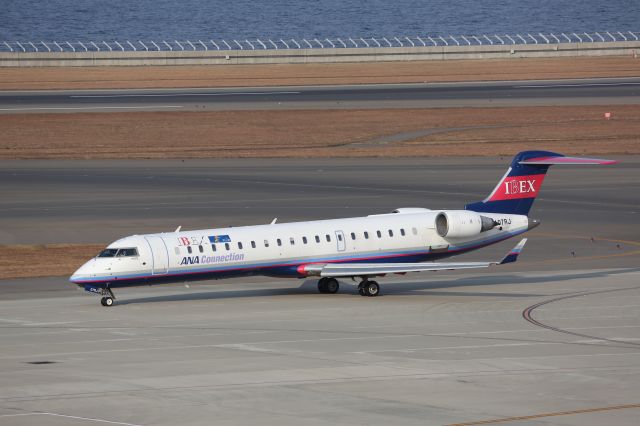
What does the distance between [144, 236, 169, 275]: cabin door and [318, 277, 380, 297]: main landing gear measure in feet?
21.9

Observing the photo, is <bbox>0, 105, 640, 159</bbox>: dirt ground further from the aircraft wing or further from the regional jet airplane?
the aircraft wing

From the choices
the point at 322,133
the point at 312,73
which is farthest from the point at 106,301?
the point at 312,73

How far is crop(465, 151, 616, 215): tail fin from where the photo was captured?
48344 millimetres

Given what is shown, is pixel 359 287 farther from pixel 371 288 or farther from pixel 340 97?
pixel 340 97

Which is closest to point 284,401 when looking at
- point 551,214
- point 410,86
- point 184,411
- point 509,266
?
point 184,411

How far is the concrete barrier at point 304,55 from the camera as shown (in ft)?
440

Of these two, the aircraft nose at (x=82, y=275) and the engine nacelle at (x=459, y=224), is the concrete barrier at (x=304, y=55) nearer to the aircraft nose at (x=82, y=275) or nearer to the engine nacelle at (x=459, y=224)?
the engine nacelle at (x=459, y=224)

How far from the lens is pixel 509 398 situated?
28.0 metres

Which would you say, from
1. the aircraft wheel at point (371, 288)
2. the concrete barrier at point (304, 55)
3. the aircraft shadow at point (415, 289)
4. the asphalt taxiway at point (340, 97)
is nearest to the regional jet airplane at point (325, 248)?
the aircraft wheel at point (371, 288)

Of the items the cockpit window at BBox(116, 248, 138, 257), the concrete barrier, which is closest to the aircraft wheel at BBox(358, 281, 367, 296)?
the cockpit window at BBox(116, 248, 138, 257)

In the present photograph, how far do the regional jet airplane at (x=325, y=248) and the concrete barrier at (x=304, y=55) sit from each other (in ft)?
292

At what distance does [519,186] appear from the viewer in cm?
4891

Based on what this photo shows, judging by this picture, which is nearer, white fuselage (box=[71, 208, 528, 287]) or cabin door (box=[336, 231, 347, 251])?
white fuselage (box=[71, 208, 528, 287])

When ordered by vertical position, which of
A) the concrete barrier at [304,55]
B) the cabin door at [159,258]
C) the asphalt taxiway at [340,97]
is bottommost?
the cabin door at [159,258]
